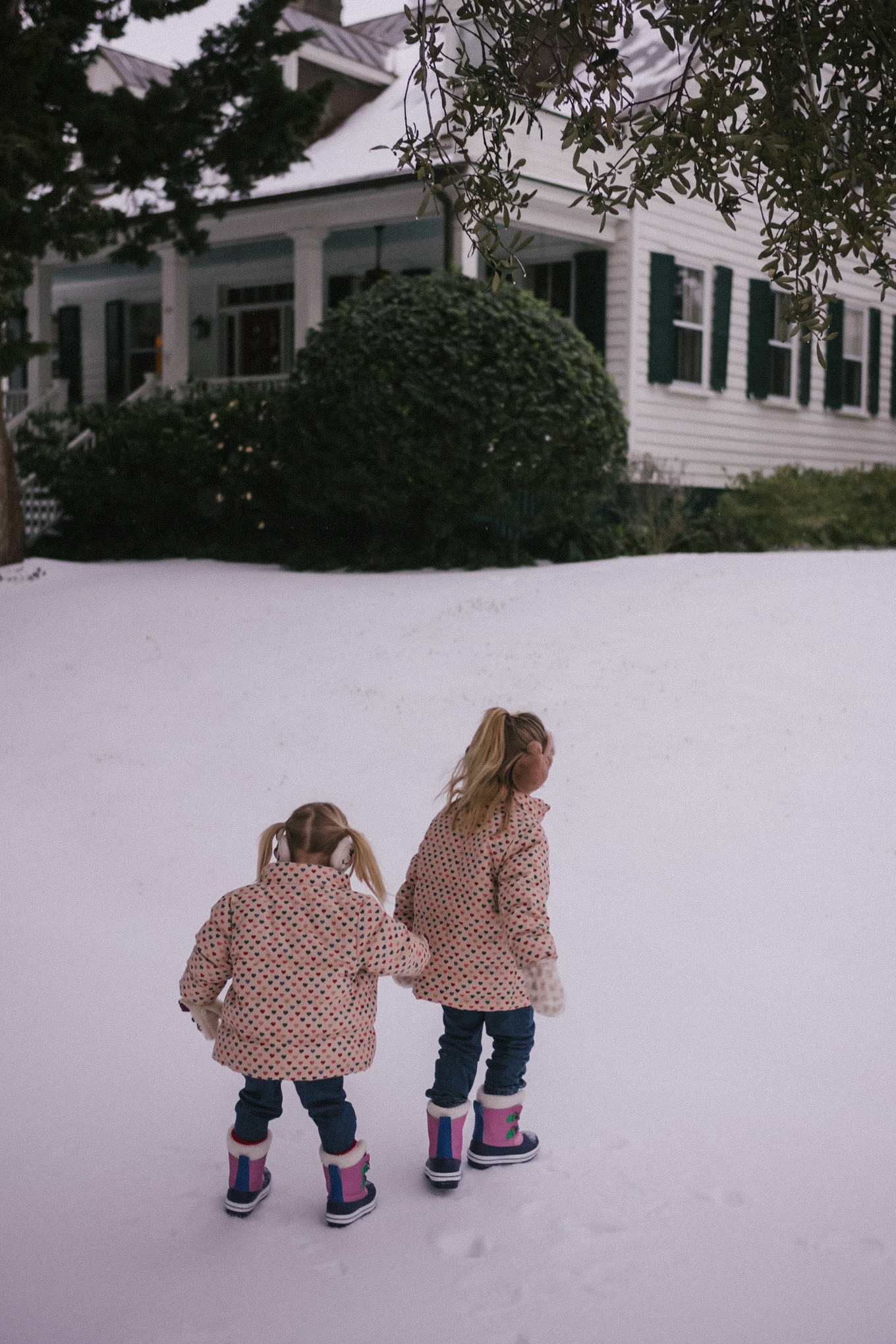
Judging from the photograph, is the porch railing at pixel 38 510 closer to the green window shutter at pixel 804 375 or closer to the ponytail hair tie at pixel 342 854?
the green window shutter at pixel 804 375

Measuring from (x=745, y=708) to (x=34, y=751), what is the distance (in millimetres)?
4253

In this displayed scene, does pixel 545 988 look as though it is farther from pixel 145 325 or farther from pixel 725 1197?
pixel 145 325

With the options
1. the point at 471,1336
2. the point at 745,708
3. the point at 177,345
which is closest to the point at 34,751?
the point at 745,708

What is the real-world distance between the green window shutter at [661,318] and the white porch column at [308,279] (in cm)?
405

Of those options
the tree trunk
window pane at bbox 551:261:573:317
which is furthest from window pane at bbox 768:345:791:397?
the tree trunk

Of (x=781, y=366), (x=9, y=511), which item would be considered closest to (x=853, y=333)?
(x=781, y=366)

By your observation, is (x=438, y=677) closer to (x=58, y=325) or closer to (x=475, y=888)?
(x=475, y=888)

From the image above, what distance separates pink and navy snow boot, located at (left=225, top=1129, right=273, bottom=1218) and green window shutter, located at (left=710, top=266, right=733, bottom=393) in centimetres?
1451

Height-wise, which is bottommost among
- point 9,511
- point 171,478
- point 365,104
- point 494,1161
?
point 494,1161

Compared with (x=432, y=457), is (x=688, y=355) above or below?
above

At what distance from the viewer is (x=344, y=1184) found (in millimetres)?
3525

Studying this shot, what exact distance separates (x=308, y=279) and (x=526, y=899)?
13715mm

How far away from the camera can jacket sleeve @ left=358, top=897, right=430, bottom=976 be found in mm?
3490

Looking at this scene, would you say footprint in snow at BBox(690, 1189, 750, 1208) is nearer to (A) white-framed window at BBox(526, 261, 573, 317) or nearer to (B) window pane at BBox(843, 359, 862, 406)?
(A) white-framed window at BBox(526, 261, 573, 317)
